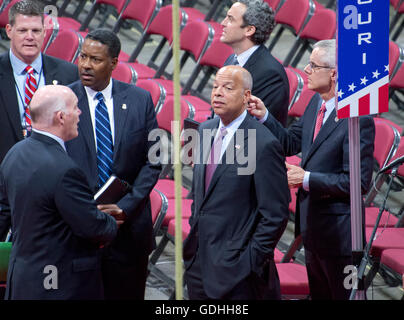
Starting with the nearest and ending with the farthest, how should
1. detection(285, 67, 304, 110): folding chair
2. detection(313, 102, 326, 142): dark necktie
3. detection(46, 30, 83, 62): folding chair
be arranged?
detection(313, 102, 326, 142): dark necktie → detection(285, 67, 304, 110): folding chair → detection(46, 30, 83, 62): folding chair

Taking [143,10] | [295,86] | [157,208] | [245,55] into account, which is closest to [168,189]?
[157,208]

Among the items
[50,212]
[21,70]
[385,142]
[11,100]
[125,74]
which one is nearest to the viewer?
[50,212]

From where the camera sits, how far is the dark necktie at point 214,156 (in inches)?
139

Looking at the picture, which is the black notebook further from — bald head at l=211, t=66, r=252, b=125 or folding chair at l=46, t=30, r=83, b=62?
folding chair at l=46, t=30, r=83, b=62

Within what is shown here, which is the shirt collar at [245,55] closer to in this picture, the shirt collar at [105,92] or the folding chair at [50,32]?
the shirt collar at [105,92]

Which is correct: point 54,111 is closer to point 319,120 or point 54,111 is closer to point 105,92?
point 105,92

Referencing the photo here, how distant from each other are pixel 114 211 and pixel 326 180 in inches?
38.5

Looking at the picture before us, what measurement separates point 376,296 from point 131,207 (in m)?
1.85

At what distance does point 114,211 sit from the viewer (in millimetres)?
3674

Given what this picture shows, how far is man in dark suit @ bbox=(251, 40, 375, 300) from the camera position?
371 centimetres

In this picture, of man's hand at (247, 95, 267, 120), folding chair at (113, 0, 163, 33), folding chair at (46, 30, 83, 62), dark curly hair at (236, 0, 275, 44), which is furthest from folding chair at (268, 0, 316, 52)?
man's hand at (247, 95, 267, 120)

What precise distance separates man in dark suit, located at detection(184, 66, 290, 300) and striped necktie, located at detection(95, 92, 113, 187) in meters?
0.45

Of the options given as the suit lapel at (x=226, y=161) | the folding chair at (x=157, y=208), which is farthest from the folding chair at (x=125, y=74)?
the suit lapel at (x=226, y=161)

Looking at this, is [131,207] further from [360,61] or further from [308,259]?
[360,61]
